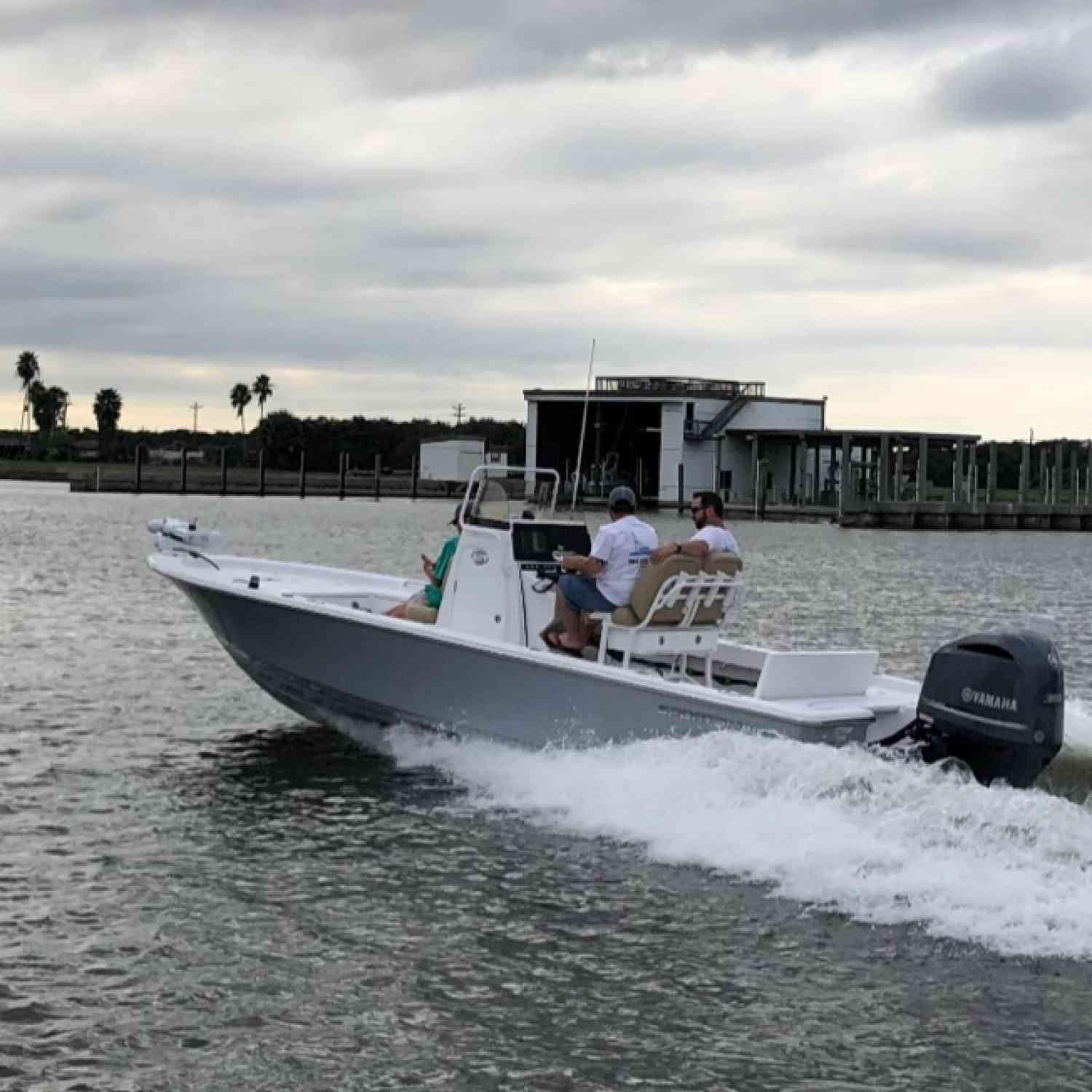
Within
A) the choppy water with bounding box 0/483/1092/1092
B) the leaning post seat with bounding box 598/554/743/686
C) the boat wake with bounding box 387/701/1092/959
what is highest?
the leaning post seat with bounding box 598/554/743/686

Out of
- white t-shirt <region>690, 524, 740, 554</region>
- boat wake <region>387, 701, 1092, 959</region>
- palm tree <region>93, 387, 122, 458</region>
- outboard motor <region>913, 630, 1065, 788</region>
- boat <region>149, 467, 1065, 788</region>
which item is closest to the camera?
boat wake <region>387, 701, 1092, 959</region>

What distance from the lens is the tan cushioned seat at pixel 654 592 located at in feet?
36.7

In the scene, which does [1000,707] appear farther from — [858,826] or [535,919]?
[535,919]

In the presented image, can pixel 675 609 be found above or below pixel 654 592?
below

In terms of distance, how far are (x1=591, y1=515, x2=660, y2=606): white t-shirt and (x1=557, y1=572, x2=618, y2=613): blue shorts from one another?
0.05 metres

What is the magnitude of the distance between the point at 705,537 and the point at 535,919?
3.48 metres

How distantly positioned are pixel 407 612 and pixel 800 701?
134 inches

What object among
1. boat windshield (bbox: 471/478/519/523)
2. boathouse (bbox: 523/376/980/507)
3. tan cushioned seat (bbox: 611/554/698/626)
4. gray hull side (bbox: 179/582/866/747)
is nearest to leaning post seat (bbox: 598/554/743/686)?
tan cushioned seat (bbox: 611/554/698/626)

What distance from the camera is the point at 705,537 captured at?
38.7 ft

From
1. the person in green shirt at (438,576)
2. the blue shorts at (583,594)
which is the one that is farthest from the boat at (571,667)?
the blue shorts at (583,594)

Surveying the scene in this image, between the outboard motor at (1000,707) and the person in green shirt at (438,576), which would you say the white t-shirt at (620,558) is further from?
the outboard motor at (1000,707)

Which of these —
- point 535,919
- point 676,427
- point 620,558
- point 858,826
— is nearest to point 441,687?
point 620,558

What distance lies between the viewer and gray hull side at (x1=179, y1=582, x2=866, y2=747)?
10727 mm

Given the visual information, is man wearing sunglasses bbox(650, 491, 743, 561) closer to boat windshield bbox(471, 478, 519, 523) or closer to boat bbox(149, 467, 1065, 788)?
boat bbox(149, 467, 1065, 788)
